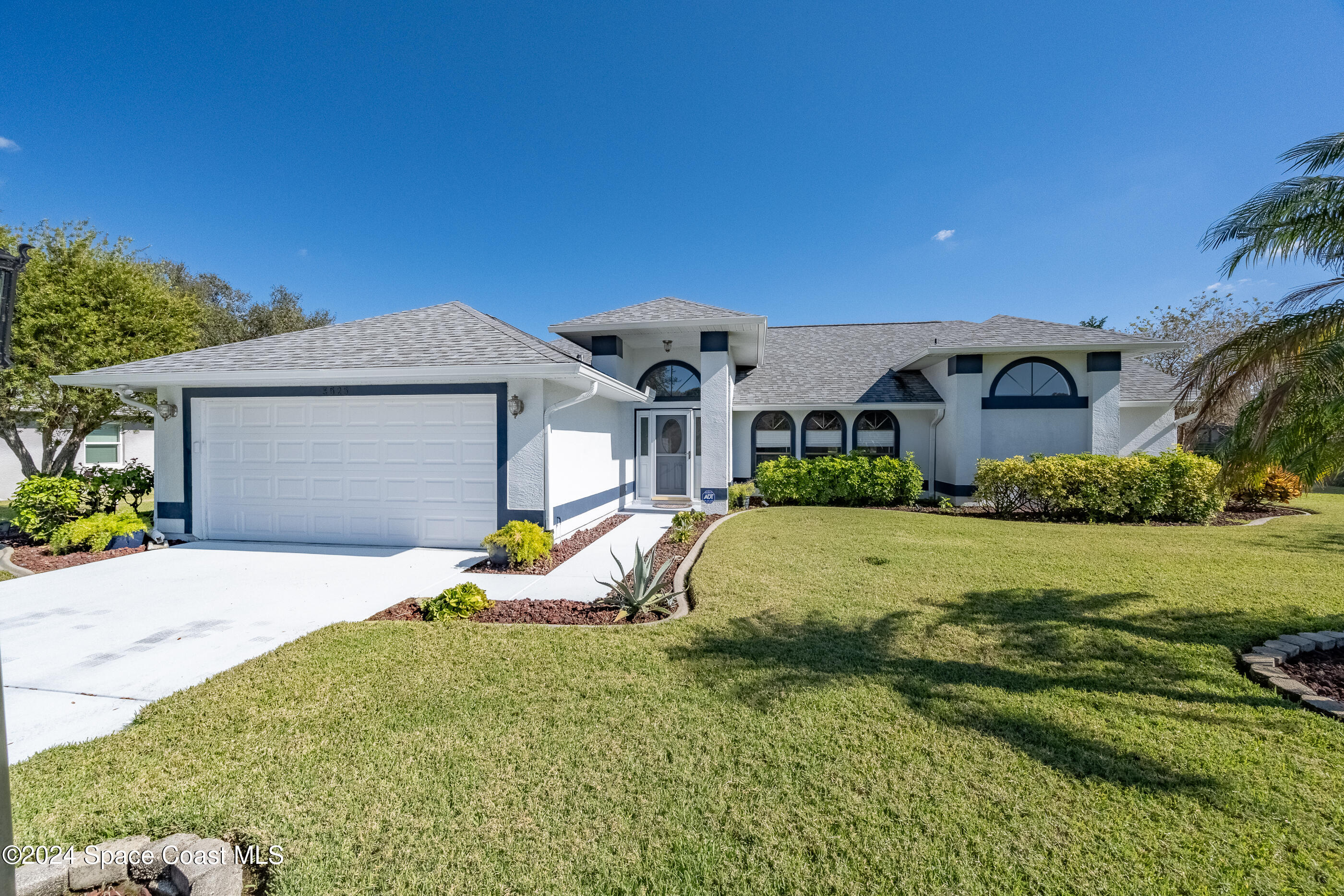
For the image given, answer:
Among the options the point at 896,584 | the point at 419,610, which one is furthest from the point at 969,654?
the point at 419,610

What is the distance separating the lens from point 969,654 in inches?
179

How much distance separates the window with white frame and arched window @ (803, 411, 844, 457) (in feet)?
72.6

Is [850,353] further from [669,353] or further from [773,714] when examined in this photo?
[773,714]

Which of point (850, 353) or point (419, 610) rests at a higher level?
point (850, 353)

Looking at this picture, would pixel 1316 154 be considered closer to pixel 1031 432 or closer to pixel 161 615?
pixel 1031 432

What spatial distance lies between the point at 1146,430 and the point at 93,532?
83.1ft

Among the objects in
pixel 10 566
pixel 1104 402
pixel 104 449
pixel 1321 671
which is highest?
pixel 1104 402

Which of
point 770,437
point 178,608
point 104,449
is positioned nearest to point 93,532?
point 178,608

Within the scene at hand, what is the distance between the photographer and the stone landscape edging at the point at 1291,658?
371 cm

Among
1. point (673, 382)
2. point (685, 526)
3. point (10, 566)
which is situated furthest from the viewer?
point (673, 382)

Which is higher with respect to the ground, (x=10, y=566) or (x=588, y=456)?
(x=588, y=456)

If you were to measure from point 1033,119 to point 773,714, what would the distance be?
13263 millimetres

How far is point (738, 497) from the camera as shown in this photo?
1410cm

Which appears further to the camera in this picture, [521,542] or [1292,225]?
[521,542]
